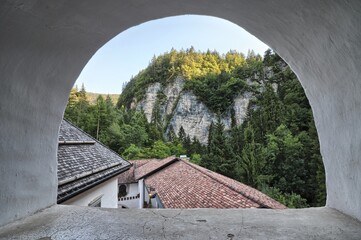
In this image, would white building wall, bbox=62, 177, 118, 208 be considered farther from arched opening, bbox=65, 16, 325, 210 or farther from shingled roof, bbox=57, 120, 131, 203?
arched opening, bbox=65, 16, 325, 210

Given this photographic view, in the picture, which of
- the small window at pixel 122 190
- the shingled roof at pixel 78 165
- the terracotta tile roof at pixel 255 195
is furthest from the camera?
the small window at pixel 122 190

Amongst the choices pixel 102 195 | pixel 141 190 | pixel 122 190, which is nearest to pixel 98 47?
pixel 102 195

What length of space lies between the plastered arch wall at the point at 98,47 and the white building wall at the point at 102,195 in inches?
143

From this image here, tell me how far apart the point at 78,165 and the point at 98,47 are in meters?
4.64

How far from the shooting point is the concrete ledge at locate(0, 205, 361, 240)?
52.3 inches

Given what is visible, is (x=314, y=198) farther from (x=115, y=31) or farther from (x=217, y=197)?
(x=115, y=31)

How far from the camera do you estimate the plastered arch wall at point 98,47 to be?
49.5 inches

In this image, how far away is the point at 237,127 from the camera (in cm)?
4262

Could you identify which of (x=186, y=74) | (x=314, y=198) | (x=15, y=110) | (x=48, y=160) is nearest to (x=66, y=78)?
(x=15, y=110)

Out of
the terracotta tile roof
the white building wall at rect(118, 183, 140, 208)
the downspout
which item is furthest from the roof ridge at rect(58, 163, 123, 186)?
the white building wall at rect(118, 183, 140, 208)

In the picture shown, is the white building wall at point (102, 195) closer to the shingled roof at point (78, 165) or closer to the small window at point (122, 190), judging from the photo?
the shingled roof at point (78, 165)

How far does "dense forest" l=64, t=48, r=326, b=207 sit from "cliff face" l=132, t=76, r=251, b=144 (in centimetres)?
230

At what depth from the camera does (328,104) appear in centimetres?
163

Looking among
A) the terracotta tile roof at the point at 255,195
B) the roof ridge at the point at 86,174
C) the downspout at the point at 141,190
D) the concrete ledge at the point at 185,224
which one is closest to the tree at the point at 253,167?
the downspout at the point at 141,190
